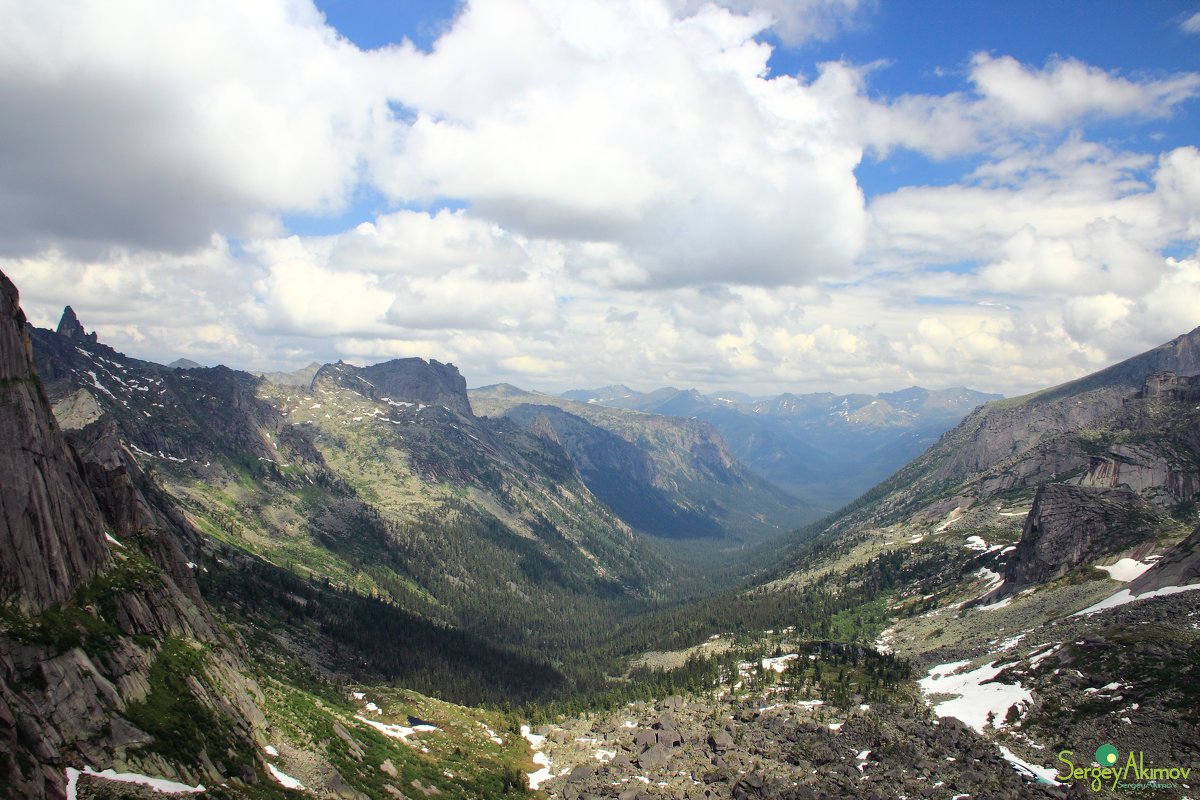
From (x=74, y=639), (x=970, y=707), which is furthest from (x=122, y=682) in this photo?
(x=970, y=707)

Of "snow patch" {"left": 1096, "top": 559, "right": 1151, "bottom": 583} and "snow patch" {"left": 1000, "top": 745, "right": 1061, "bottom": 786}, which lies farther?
"snow patch" {"left": 1096, "top": 559, "right": 1151, "bottom": 583}

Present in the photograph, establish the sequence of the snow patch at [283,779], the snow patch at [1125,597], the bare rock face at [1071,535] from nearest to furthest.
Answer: the snow patch at [283,779], the snow patch at [1125,597], the bare rock face at [1071,535]

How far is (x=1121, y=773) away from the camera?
78562mm

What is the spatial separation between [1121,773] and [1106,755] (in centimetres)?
442

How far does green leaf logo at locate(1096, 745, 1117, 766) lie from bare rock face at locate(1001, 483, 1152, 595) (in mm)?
110466

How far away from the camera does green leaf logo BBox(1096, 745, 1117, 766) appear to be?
8156 centimetres

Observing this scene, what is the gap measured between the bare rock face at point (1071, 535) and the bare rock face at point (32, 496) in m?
208

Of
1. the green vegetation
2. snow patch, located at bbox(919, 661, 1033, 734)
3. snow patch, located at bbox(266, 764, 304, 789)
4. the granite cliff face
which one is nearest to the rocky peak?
snow patch, located at bbox(919, 661, 1033, 734)

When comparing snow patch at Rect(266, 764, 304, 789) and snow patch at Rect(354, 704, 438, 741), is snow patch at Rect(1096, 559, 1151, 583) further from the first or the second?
snow patch at Rect(266, 764, 304, 789)

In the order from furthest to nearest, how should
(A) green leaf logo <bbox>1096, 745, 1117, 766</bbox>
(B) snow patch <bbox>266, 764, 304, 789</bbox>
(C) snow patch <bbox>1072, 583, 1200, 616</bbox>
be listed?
(C) snow patch <bbox>1072, 583, 1200, 616</bbox>, (A) green leaf logo <bbox>1096, 745, 1117, 766</bbox>, (B) snow patch <bbox>266, 764, 304, 789</bbox>

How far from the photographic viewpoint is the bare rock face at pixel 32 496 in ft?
204

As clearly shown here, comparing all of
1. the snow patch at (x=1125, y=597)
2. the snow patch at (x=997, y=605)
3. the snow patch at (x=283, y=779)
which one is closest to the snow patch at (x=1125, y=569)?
the snow patch at (x=1125, y=597)

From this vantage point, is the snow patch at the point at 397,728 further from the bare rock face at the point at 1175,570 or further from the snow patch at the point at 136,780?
the bare rock face at the point at 1175,570

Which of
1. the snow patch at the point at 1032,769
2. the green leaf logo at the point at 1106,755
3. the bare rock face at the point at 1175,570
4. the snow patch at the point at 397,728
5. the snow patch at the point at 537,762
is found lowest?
the snow patch at the point at 537,762
